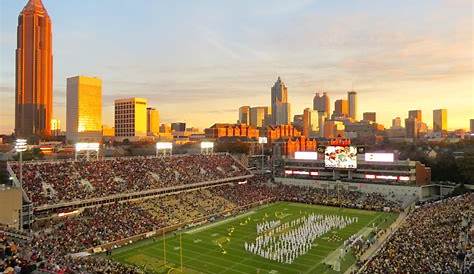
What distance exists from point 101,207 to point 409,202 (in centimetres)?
4558

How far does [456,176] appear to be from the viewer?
80.8m

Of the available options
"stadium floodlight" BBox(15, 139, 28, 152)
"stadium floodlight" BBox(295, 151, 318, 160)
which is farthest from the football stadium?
"stadium floodlight" BBox(15, 139, 28, 152)

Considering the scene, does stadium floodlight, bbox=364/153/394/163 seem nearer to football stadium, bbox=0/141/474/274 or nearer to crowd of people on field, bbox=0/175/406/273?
football stadium, bbox=0/141/474/274

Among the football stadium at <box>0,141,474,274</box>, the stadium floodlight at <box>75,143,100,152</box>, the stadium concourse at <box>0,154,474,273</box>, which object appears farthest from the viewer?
the stadium floodlight at <box>75,143,100,152</box>

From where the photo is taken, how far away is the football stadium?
109 feet

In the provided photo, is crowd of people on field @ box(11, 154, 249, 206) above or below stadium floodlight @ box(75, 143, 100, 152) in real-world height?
below

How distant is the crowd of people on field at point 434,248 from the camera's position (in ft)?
89.7

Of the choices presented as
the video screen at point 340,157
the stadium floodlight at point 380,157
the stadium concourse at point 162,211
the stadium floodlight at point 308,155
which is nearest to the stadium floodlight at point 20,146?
the stadium concourse at point 162,211

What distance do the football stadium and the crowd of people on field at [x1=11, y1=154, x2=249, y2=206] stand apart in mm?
174

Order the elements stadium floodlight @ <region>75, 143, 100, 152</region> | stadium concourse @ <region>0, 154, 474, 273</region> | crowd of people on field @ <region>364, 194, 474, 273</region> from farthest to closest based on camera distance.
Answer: stadium floodlight @ <region>75, 143, 100, 152</region> < stadium concourse @ <region>0, 154, 474, 273</region> < crowd of people on field @ <region>364, 194, 474, 273</region>

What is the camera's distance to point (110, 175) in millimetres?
57719

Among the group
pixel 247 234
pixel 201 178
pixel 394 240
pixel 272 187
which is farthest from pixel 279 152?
pixel 394 240

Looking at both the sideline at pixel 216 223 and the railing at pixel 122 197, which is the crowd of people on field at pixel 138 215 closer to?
the railing at pixel 122 197

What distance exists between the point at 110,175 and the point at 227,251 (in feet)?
75.8
